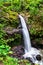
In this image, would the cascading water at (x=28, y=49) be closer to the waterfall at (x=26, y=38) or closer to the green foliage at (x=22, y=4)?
the waterfall at (x=26, y=38)

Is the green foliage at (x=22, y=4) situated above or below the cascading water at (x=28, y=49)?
above

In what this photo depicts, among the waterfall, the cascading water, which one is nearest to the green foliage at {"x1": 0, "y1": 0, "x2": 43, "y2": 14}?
the cascading water

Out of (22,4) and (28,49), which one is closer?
(28,49)

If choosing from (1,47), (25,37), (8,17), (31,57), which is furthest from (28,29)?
(1,47)

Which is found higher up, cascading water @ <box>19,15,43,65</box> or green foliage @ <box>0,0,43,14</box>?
green foliage @ <box>0,0,43,14</box>

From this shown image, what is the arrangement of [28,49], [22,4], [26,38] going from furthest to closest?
[22,4] < [26,38] < [28,49]

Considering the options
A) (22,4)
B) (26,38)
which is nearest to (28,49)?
(26,38)

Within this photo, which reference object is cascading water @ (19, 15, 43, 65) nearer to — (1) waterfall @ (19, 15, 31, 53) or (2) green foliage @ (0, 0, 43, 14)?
(1) waterfall @ (19, 15, 31, 53)

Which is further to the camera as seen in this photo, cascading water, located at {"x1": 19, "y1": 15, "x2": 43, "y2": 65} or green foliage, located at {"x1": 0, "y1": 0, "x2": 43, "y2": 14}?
green foliage, located at {"x1": 0, "y1": 0, "x2": 43, "y2": 14}

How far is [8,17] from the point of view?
1200 centimetres

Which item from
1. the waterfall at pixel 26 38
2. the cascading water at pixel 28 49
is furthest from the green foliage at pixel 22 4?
the waterfall at pixel 26 38

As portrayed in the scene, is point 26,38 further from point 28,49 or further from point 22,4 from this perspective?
point 22,4

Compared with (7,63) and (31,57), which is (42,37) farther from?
(7,63)

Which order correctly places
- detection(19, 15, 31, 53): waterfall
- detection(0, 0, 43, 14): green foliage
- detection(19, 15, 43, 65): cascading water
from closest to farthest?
detection(19, 15, 43, 65): cascading water
detection(19, 15, 31, 53): waterfall
detection(0, 0, 43, 14): green foliage
